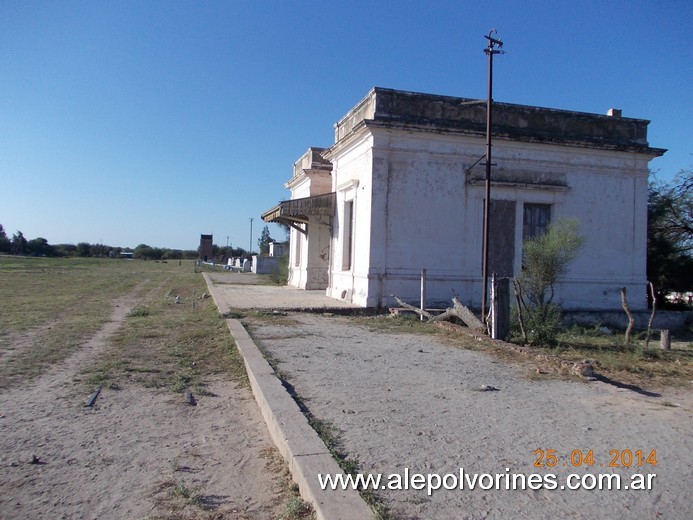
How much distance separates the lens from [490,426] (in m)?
4.97

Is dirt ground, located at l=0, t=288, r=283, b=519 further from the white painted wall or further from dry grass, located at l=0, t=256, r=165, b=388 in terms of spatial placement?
the white painted wall

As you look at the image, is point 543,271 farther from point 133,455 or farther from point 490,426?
point 133,455

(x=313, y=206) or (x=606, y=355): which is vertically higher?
(x=313, y=206)

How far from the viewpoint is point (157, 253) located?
380 ft

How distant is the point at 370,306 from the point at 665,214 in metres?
11.9

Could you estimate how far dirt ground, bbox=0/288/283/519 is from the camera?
354 cm

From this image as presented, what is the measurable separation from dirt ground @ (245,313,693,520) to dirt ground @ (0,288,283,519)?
2.54ft

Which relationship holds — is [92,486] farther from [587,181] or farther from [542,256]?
[587,181]

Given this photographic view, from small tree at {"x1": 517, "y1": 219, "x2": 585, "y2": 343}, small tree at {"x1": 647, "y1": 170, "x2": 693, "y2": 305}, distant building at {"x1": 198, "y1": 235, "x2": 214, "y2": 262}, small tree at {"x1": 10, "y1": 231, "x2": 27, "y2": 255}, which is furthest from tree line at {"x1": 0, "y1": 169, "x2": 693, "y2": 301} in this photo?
small tree at {"x1": 10, "y1": 231, "x2": 27, "y2": 255}

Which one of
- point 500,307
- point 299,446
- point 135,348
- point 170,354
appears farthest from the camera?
point 500,307

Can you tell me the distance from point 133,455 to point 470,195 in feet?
41.4

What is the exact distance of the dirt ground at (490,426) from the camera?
3475mm

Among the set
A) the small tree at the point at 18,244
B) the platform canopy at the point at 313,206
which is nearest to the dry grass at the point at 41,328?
the platform canopy at the point at 313,206

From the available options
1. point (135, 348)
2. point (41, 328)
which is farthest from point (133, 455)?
point (41, 328)
